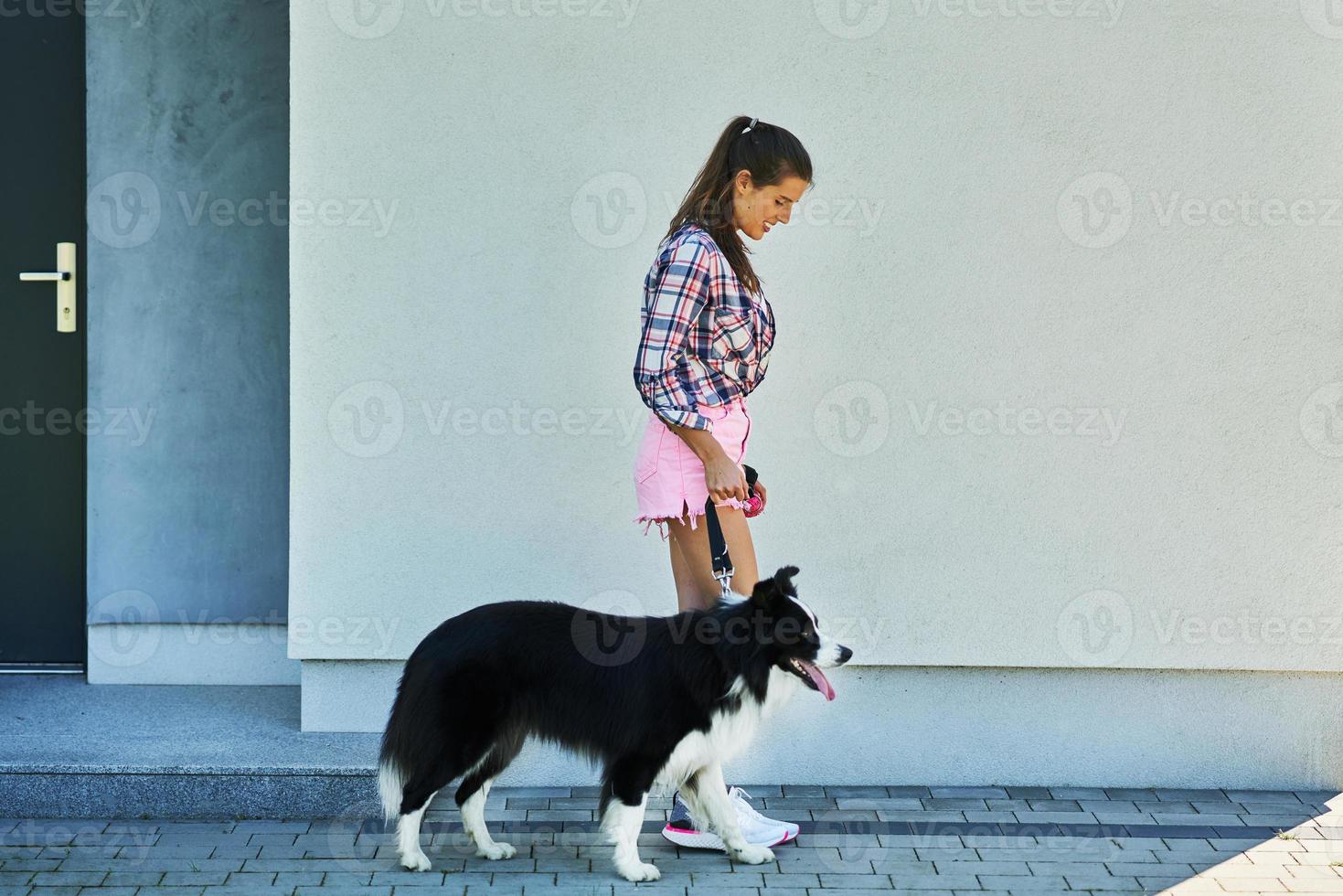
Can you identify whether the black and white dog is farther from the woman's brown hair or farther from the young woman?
the woman's brown hair

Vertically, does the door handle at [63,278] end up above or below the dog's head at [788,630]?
above

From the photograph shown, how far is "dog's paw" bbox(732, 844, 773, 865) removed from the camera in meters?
3.90

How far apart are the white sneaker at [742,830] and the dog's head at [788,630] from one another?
63 cm

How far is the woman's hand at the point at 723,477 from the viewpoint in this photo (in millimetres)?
3707

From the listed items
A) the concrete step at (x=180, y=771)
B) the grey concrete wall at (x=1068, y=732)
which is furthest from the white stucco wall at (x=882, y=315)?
the concrete step at (x=180, y=771)

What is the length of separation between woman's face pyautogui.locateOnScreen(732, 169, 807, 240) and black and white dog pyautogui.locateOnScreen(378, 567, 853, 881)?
3.11ft

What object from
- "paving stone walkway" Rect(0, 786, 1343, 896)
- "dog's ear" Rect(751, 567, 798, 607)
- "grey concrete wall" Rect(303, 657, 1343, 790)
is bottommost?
Answer: "paving stone walkway" Rect(0, 786, 1343, 896)

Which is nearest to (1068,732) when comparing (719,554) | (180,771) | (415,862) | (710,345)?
(719,554)

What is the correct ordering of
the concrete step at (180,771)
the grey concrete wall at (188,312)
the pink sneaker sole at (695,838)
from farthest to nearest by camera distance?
the grey concrete wall at (188,312), the concrete step at (180,771), the pink sneaker sole at (695,838)

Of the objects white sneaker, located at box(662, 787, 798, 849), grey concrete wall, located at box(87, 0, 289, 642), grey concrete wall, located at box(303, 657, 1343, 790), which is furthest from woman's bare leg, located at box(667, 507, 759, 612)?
grey concrete wall, located at box(87, 0, 289, 642)

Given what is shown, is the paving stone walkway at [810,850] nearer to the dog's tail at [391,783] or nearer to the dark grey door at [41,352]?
the dog's tail at [391,783]

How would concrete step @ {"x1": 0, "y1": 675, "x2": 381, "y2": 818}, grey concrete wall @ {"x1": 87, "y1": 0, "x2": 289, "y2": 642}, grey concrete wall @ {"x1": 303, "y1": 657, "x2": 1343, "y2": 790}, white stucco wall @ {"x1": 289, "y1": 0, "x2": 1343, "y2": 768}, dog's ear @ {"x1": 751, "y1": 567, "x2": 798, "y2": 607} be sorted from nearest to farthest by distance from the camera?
dog's ear @ {"x1": 751, "y1": 567, "x2": 798, "y2": 607}
concrete step @ {"x1": 0, "y1": 675, "x2": 381, "y2": 818}
white stucco wall @ {"x1": 289, "y1": 0, "x2": 1343, "y2": 768}
grey concrete wall @ {"x1": 303, "y1": 657, "x2": 1343, "y2": 790}
grey concrete wall @ {"x1": 87, "y1": 0, "x2": 289, "y2": 642}

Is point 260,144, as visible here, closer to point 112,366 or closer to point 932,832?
point 112,366

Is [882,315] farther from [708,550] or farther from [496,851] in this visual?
[496,851]
